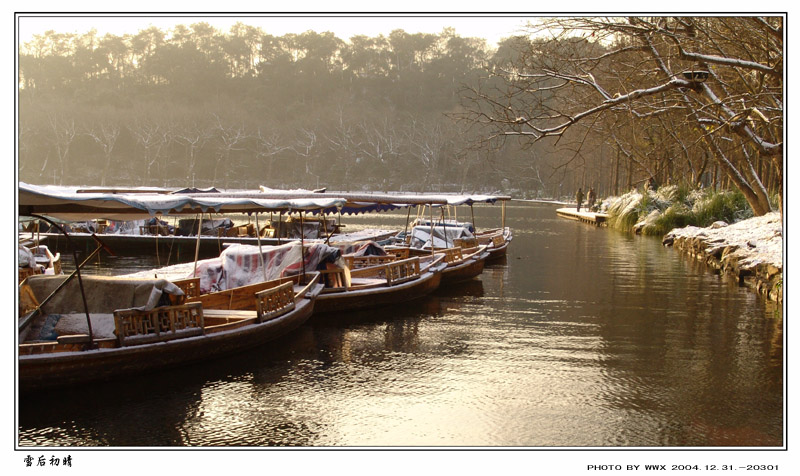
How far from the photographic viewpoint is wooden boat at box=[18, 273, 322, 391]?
954cm

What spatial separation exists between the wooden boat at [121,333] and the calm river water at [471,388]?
26cm

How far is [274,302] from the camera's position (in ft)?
42.9

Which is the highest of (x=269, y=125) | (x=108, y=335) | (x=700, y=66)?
(x=269, y=125)

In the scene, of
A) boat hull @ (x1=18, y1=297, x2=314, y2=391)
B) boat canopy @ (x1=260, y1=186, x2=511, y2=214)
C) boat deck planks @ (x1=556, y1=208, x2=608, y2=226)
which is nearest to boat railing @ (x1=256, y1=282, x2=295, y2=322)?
boat hull @ (x1=18, y1=297, x2=314, y2=391)

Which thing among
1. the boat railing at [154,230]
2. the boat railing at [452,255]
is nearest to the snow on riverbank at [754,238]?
the boat railing at [452,255]

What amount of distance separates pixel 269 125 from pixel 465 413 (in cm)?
13557

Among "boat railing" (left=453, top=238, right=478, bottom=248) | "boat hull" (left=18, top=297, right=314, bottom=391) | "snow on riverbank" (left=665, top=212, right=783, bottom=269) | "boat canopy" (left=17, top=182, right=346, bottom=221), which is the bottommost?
"boat hull" (left=18, top=297, right=314, bottom=391)

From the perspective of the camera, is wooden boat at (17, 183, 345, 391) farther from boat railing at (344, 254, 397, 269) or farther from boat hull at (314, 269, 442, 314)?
boat railing at (344, 254, 397, 269)

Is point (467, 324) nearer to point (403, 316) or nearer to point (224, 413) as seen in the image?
point (403, 316)

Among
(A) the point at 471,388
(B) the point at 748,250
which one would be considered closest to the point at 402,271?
(A) the point at 471,388

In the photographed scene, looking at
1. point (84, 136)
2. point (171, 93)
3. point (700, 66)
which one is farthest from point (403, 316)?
point (171, 93)

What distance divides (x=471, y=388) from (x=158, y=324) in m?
4.67

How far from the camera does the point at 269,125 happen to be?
140 metres

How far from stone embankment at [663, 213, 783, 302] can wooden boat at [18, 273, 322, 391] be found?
12516mm
